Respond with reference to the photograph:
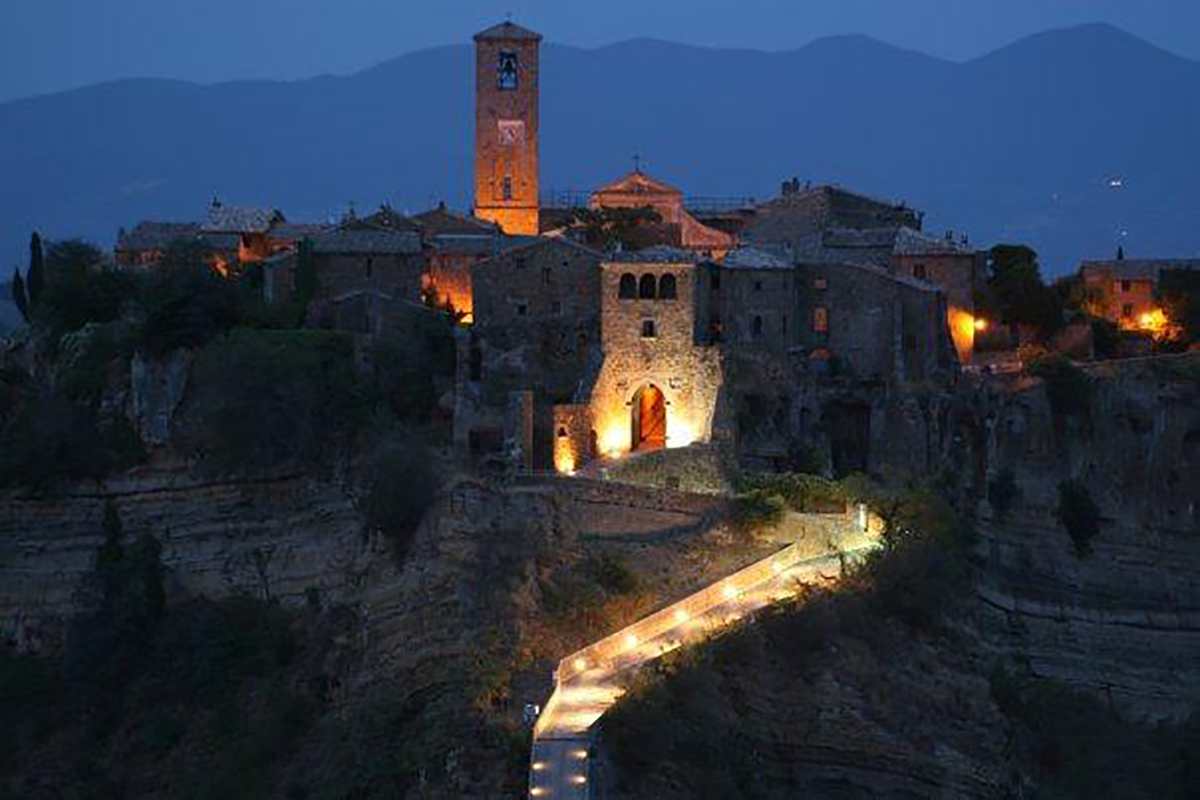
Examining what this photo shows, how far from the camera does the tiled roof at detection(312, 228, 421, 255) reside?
156 ft

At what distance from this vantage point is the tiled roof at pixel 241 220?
53688 mm

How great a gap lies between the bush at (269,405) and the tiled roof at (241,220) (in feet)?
37.8

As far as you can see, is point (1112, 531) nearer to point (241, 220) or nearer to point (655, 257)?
point (655, 257)

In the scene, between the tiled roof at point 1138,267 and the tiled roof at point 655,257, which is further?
the tiled roof at point 1138,267

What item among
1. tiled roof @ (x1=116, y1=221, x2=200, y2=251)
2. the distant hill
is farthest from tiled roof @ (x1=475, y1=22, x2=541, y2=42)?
the distant hill

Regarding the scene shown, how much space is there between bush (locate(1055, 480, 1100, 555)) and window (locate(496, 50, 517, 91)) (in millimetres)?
22228

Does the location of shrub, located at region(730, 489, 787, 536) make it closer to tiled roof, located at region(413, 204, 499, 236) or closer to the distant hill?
tiled roof, located at region(413, 204, 499, 236)

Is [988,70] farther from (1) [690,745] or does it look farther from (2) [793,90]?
(1) [690,745]

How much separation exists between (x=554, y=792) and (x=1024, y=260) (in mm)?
27559

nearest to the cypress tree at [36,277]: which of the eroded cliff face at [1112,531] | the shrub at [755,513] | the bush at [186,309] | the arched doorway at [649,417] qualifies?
the bush at [186,309]

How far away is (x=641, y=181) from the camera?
2224 inches

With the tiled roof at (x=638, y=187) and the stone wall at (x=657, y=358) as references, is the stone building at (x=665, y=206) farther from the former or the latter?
the stone wall at (x=657, y=358)

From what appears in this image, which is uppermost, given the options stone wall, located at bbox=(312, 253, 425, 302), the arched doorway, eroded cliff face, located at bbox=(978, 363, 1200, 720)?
stone wall, located at bbox=(312, 253, 425, 302)

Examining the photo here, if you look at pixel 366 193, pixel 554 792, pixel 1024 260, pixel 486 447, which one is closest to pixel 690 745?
pixel 554 792
